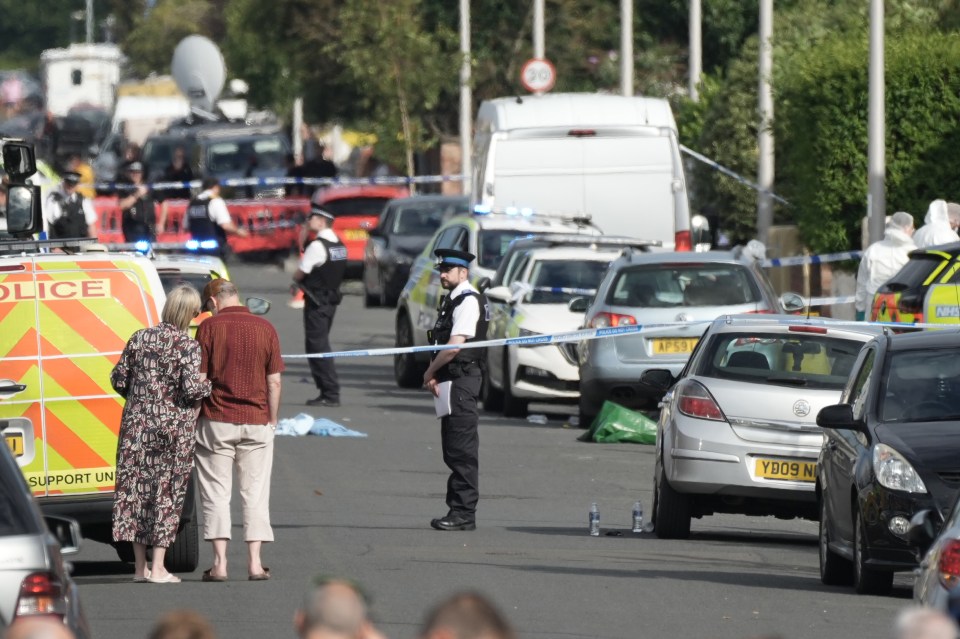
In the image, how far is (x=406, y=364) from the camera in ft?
81.5

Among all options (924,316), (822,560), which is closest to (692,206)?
(924,316)

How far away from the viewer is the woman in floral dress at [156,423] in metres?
11.8

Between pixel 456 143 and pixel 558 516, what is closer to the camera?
pixel 558 516

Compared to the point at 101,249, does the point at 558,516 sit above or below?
below

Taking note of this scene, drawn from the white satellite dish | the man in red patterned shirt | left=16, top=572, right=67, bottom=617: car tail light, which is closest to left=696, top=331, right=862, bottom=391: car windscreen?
the man in red patterned shirt

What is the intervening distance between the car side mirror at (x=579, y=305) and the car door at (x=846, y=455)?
874 cm

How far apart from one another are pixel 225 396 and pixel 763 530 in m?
4.52

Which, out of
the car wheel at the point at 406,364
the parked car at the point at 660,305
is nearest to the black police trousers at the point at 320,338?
the car wheel at the point at 406,364

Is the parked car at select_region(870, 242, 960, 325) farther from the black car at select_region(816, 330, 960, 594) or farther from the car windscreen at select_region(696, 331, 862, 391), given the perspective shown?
the black car at select_region(816, 330, 960, 594)

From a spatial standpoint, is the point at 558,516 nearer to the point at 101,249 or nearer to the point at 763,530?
the point at 763,530

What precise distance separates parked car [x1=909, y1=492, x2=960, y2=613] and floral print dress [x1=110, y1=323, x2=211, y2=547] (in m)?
4.33

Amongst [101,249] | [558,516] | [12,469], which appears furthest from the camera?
[558,516]

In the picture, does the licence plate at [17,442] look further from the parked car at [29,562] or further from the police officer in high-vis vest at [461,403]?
the parked car at [29,562]

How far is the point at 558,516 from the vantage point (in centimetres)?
1525
